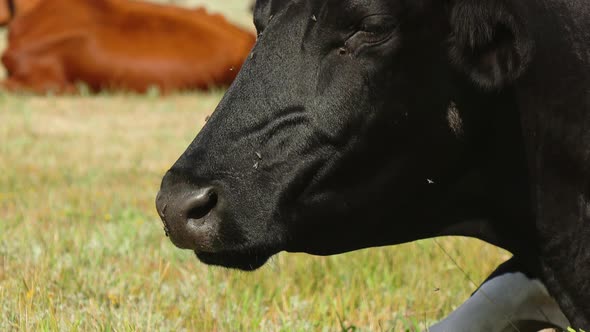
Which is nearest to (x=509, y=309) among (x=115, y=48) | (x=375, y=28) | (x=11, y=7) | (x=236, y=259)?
(x=236, y=259)

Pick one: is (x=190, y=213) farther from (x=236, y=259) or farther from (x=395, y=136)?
(x=395, y=136)

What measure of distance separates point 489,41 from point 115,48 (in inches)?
326

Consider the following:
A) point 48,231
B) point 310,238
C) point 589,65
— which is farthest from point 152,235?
point 589,65

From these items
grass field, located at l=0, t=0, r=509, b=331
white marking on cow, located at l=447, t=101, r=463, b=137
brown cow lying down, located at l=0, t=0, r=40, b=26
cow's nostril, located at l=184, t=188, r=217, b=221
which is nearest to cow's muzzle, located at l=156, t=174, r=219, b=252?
cow's nostril, located at l=184, t=188, r=217, b=221

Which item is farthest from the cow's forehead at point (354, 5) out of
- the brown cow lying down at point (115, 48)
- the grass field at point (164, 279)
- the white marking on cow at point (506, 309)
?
the brown cow lying down at point (115, 48)

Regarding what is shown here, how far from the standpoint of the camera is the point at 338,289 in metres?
3.85

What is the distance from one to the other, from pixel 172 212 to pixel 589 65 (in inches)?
49.3

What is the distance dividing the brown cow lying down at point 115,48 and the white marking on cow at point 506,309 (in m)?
7.62

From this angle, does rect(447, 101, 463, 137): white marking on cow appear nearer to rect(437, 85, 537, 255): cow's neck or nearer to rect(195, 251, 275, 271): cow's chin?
rect(437, 85, 537, 255): cow's neck

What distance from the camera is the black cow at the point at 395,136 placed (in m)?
2.65

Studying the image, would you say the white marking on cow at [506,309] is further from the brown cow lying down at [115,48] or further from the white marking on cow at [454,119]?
the brown cow lying down at [115,48]

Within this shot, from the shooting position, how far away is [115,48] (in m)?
10.5

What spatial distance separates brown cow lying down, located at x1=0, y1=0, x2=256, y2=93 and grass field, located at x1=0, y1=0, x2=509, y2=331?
4.45 metres

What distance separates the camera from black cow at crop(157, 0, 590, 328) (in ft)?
8.68
